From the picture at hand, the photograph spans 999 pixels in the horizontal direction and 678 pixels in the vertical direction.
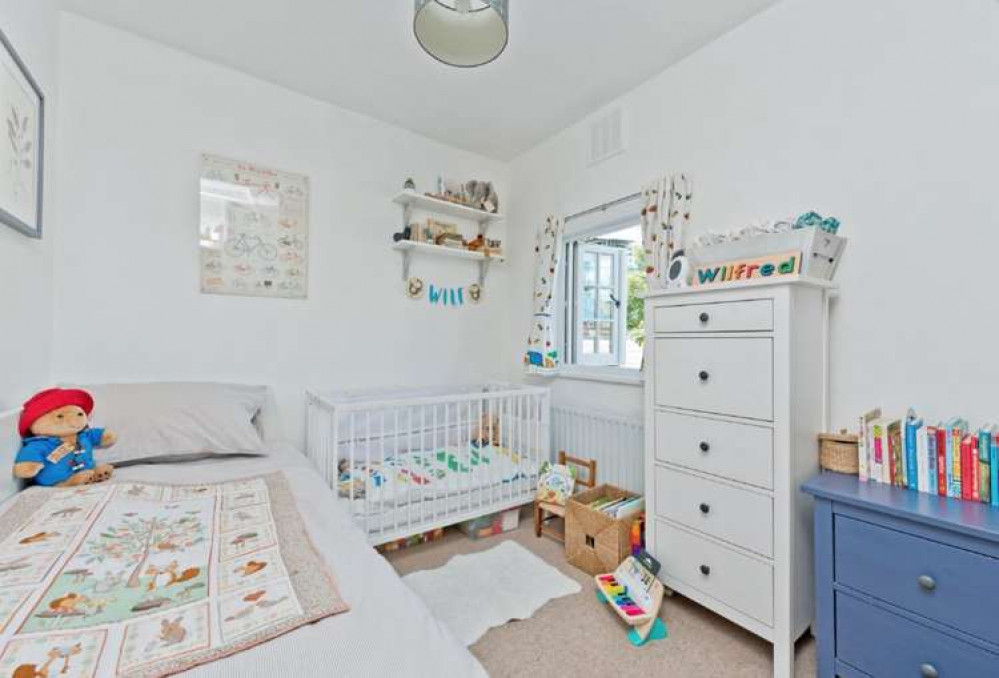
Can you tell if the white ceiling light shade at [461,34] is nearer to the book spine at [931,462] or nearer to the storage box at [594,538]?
the book spine at [931,462]

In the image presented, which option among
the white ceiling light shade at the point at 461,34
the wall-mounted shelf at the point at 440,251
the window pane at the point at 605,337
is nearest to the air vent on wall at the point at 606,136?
the wall-mounted shelf at the point at 440,251

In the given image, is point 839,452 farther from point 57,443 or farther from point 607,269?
point 57,443

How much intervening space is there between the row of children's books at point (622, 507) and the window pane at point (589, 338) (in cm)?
101

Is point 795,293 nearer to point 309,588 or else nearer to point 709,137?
point 709,137

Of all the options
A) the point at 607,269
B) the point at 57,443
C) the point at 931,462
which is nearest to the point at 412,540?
the point at 57,443

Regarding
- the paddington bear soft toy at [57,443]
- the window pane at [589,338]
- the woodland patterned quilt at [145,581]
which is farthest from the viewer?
the window pane at [589,338]

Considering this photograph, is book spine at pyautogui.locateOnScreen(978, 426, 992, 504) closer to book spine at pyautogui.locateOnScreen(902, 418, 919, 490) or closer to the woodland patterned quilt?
book spine at pyautogui.locateOnScreen(902, 418, 919, 490)

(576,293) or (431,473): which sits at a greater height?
(576,293)

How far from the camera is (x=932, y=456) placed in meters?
1.27

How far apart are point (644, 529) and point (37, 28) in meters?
3.14

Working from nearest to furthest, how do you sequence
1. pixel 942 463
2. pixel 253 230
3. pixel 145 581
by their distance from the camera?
1. pixel 145 581
2. pixel 942 463
3. pixel 253 230

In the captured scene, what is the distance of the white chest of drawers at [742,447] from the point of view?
1.39m

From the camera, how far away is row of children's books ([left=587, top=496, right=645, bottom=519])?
1.98 metres

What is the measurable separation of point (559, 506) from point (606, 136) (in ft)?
6.91
